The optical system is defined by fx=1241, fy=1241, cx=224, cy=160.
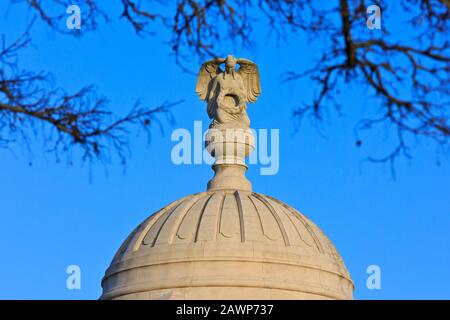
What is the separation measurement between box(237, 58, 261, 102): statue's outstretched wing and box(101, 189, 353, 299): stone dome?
6251 millimetres

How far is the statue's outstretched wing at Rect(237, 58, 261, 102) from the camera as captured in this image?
59750 millimetres

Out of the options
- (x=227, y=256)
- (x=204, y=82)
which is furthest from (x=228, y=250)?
(x=204, y=82)

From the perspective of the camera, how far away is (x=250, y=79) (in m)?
60.0

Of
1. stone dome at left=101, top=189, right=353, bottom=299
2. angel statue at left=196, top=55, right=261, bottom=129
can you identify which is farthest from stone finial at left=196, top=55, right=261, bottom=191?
stone dome at left=101, top=189, right=353, bottom=299

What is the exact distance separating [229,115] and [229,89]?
50.7 inches

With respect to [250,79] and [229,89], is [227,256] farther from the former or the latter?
[250,79]

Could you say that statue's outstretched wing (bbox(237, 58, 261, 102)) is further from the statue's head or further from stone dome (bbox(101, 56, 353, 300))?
stone dome (bbox(101, 56, 353, 300))

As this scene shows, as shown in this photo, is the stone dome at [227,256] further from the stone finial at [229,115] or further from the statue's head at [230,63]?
the statue's head at [230,63]

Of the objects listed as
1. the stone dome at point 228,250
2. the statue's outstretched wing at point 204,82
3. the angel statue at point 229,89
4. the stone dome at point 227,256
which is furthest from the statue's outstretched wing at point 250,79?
the stone dome at point 227,256

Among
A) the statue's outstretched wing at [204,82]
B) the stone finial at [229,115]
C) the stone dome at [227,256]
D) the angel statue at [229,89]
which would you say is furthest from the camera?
the statue's outstretched wing at [204,82]

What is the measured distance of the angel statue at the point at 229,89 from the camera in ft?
191

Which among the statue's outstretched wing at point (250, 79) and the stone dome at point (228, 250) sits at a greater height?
the statue's outstretched wing at point (250, 79)

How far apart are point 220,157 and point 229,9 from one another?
42743mm
